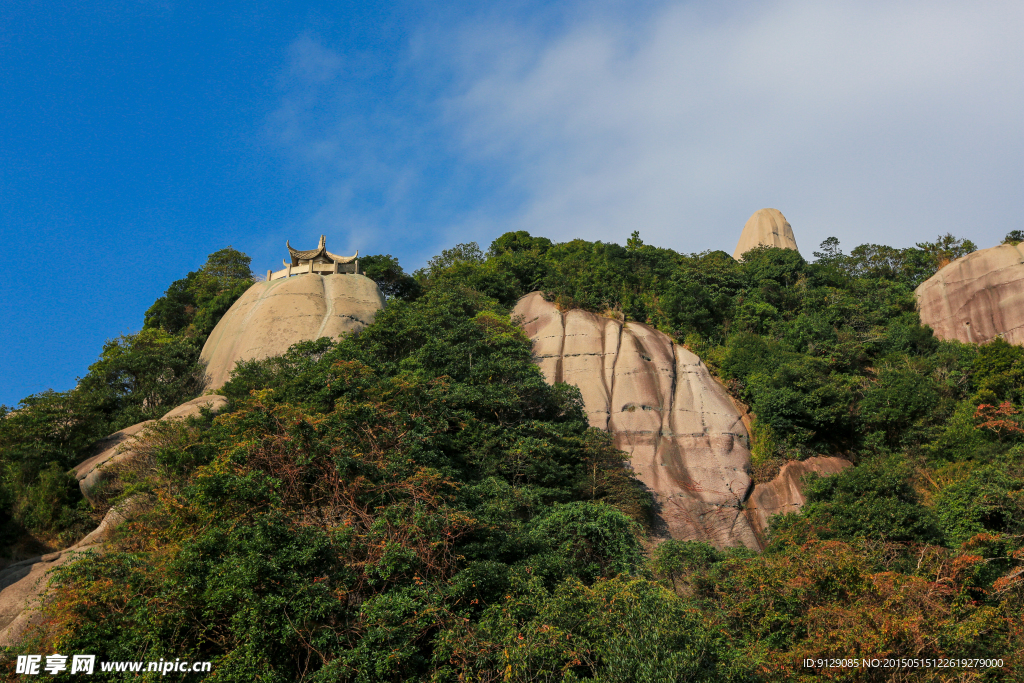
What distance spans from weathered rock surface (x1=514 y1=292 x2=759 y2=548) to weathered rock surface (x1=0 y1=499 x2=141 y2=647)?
641 inches

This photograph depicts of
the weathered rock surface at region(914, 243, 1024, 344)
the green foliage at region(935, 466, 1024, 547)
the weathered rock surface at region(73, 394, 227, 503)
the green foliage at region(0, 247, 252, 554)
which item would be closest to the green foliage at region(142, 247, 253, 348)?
the green foliage at region(0, 247, 252, 554)

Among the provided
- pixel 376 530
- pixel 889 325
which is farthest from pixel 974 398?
pixel 376 530

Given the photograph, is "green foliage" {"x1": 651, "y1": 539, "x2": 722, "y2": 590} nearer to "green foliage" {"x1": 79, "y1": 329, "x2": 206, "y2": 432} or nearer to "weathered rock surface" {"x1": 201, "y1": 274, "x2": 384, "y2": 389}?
"weathered rock surface" {"x1": 201, "y1": 274, "x2": 384, "y2": 389}

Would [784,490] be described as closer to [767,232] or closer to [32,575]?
[32,575]

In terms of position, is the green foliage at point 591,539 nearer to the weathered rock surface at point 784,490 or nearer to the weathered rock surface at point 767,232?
the weathered rock surface at point 784,490

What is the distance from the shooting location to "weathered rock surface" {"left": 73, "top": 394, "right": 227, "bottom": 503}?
21828mm

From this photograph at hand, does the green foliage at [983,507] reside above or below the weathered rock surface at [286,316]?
below

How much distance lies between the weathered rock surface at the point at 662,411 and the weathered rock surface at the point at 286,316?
8398 mm

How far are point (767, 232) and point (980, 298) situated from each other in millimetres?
31069

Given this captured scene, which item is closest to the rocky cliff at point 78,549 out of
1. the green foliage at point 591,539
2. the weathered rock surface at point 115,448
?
the weathered rock surface at point 115,448

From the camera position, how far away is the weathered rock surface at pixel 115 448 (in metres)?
21.8

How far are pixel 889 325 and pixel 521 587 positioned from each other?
26317 millimetres

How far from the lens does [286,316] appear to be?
107 ft

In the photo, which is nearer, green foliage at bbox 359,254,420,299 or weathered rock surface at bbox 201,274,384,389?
weathered rock surface at bbox 201,274,384,389
